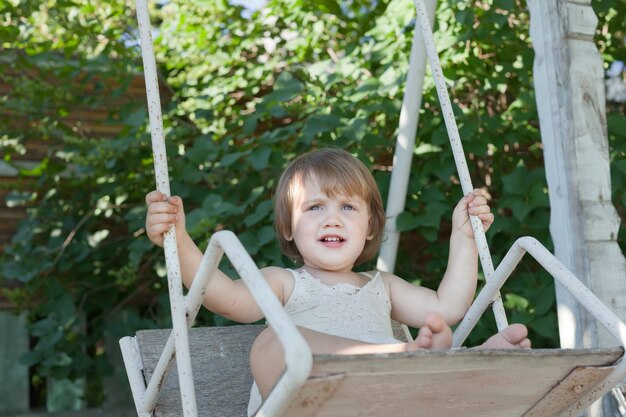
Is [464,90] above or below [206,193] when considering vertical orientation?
above

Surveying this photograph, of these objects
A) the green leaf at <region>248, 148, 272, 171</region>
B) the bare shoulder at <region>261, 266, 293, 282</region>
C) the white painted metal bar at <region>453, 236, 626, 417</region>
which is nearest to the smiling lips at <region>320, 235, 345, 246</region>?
the bare shoulder at <region>261, 266, 293, 282</region>

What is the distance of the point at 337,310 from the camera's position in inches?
76.1

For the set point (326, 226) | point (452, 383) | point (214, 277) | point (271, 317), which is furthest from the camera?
point (326, 226)

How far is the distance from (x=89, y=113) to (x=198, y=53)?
795 mm

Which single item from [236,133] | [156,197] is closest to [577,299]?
[156,197]

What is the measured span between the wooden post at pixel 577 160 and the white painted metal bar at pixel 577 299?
51cm

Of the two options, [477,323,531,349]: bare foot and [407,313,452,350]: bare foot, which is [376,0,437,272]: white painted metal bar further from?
[407,313,452,350]: bare foot

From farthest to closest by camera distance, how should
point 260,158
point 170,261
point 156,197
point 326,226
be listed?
point 260,158 → point 326,226 → point 156,197 → point 170,261

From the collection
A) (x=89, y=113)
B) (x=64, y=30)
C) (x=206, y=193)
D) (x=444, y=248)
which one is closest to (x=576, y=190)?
(x=444, y=248)

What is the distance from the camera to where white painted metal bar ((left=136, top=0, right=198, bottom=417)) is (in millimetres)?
1459

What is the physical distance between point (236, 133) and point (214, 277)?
1640mm

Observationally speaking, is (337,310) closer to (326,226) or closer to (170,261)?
(326,226)

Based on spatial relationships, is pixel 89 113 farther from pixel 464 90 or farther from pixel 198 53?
pixel 464 90

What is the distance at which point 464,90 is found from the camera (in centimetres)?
356
